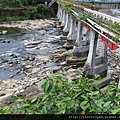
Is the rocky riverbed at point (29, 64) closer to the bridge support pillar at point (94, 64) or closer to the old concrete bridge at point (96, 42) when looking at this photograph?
the bridge support pillar at point (94, 64)

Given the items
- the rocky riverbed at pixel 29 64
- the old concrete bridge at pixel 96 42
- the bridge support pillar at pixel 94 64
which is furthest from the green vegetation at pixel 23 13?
the bridge support pillar at pixel 94 64

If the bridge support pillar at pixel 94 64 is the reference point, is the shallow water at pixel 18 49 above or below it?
below

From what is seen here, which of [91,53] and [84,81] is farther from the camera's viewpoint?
[91,53]

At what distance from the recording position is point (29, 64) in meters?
19.6

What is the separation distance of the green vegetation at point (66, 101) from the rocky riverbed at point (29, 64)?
7.92m

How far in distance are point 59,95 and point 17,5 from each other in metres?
43.6

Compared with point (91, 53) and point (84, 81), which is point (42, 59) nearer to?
point (91, 53)

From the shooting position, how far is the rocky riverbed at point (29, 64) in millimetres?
14484

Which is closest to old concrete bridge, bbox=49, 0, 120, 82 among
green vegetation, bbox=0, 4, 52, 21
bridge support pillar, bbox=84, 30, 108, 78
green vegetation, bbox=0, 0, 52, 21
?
bridge support pillar, bbox=84, 30, 108, 78

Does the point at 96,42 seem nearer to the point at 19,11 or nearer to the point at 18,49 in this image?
the point at 18,49

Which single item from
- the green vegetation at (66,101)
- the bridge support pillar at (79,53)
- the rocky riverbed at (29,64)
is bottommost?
the rocky riverbed at (29,64)

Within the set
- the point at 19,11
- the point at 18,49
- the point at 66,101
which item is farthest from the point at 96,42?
the point at 19,11

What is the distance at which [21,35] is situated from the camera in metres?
32.0

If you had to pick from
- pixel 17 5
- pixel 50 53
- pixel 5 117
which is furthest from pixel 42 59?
pixel 17 5
